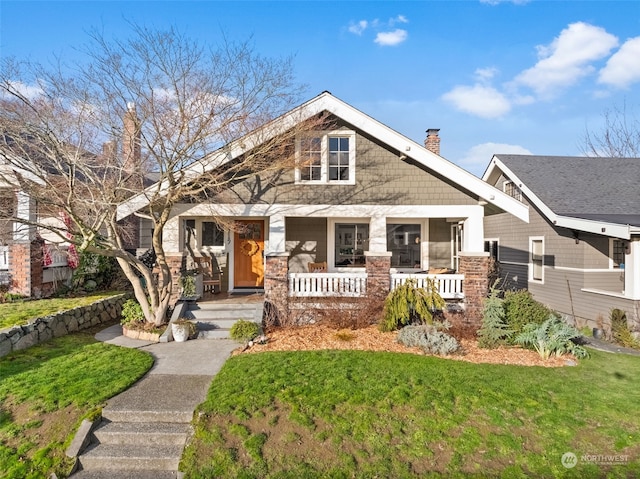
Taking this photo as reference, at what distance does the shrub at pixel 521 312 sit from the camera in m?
8.37

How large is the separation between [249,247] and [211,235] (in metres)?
1.28

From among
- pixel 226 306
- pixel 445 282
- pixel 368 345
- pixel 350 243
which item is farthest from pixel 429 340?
pixel 350 243

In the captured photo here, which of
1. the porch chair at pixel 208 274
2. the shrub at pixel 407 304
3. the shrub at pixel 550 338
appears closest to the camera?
the shrub at pixel 550 338

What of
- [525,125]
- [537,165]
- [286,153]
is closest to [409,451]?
[286,153]

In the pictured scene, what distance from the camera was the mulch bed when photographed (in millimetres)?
7355

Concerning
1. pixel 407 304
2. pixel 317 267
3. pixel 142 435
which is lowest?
pixel 142 435

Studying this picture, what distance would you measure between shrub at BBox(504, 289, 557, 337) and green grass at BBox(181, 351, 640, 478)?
2.01 meters

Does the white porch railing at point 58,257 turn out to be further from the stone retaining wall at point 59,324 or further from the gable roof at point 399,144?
the gable roof at point 399,144

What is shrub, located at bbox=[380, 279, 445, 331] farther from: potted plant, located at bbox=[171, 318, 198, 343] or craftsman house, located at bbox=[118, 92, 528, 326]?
potted plant, located at bbox=[171, 318, 198, 343]

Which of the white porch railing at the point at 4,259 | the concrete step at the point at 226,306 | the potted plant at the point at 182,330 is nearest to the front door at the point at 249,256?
the concrete step at the point at 226,306

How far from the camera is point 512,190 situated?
15367mm

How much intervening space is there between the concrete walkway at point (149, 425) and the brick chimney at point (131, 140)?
5.15 m

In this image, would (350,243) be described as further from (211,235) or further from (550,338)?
(550,338)

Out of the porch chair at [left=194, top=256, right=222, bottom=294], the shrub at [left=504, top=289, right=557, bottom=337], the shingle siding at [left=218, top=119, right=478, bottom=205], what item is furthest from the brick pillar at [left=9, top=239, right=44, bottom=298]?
the shrub at [left=504, top=289, right=557, bottom=337]
